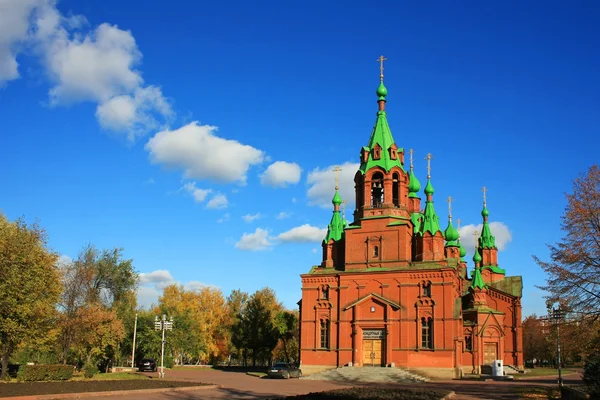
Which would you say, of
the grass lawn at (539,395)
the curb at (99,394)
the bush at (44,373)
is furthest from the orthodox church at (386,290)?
the bush at (44,373)

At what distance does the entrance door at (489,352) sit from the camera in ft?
176

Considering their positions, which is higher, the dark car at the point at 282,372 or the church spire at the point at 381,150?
the church spire at the point at 381,150

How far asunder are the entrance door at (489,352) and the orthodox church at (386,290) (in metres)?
0.09

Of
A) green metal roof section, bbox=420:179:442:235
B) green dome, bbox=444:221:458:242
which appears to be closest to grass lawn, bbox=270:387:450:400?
green metal roof section, bbox=420:179:442:235

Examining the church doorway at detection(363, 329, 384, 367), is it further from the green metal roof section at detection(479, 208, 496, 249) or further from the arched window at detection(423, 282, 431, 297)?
the green metal roof section at detection(479, 208, 496, 249)

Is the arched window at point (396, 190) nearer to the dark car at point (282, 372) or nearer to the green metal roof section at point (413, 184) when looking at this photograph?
the green metal roof section at point (413, 184)

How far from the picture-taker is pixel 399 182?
47.4 metres

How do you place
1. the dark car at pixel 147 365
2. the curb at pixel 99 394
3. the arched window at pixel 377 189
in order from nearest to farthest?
the curb at pixel 99 394, the arched window at pixel 377 189, the dark car at pixel 147 365

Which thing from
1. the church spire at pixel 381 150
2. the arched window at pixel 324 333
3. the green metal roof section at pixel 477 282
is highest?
the church spire at pixel 381 150

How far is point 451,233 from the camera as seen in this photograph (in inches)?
2430

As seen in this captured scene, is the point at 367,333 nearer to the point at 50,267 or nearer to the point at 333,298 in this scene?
the point at 333,298

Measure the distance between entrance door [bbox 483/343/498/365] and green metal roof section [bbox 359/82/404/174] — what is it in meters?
20.1

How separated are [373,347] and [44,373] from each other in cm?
2371

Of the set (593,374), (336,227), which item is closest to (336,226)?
(336,227)
